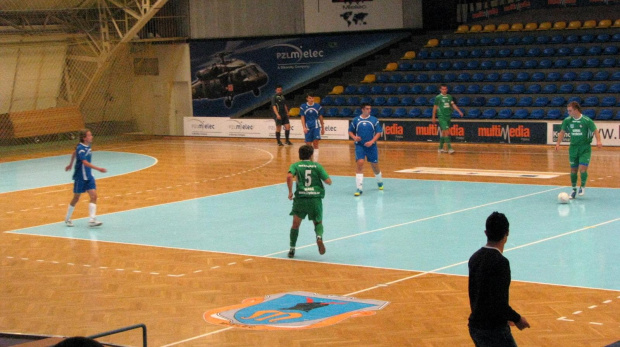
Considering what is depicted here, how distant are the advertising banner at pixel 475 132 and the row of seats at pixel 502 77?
360 centimetres

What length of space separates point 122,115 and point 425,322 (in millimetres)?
29567

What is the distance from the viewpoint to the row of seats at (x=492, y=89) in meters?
29.1

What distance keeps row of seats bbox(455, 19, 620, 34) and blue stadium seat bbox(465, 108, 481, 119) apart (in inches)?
214

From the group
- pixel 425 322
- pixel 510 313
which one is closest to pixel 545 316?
pixel 425 322

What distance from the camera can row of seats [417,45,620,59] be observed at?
30.9 meters

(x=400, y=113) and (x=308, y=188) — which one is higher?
(x=400, y=113)

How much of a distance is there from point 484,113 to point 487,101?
1.13 metres

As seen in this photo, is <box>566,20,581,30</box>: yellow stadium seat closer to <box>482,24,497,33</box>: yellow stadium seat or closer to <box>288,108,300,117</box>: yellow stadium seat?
<box>482,24,497,33</box>: yellow stadium seat

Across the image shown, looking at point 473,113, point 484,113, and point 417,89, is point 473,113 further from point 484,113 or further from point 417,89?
point 417,89

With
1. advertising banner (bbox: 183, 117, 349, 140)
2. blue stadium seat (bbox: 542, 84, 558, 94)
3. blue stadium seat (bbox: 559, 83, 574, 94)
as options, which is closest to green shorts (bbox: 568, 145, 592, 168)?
blue stadium seat (bbox: 559, 83, 574, 94)

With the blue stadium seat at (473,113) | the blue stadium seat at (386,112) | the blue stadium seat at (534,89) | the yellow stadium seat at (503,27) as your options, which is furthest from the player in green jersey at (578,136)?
the yellow stadium seat at (503,27)

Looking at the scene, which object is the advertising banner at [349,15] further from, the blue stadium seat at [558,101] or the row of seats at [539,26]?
the blue stadium seat at [558,101]

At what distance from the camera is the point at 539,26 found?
110 feet

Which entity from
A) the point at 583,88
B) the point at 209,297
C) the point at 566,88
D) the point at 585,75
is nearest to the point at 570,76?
the point at 585,75
